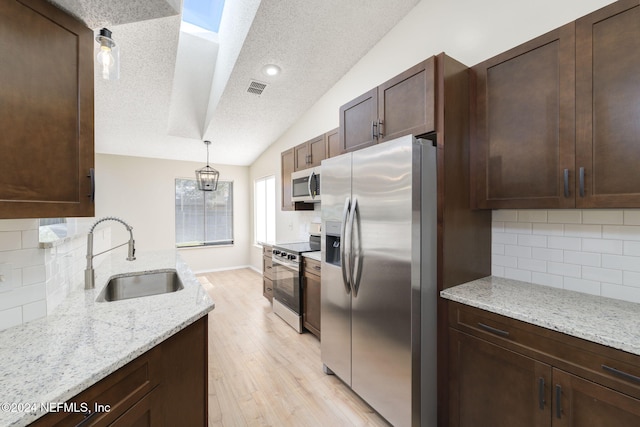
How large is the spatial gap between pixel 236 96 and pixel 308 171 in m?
1.35

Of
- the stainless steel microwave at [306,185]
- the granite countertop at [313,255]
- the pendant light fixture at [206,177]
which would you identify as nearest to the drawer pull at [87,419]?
the granite countertop at [313,255]

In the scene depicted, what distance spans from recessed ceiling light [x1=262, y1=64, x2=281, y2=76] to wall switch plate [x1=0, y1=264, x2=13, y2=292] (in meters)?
2.72

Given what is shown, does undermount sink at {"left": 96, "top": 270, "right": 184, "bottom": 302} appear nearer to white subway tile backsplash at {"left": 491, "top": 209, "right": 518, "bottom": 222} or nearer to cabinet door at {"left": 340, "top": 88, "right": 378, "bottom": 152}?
cabinet door at {"left": 340, "top": 88, "right": 378, "bottom": 152}

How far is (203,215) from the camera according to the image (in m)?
6.15

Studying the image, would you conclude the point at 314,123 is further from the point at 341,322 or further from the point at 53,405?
the point at 53,405

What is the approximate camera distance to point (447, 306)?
1621 millimetres

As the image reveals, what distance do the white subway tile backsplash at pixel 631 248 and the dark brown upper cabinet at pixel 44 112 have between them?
2.58 meters

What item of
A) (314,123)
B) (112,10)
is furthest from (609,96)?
(314,123)

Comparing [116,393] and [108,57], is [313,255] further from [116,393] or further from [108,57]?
[108,57]

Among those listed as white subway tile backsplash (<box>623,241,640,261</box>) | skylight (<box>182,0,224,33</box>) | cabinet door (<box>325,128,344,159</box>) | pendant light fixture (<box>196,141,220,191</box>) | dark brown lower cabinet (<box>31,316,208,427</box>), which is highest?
skylight (<box>182,0,224,33</box>)

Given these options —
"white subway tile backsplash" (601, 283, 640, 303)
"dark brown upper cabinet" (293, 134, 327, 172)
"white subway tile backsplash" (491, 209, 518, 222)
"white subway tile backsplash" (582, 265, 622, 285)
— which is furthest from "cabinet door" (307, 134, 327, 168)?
"white subway tile backsplash" (601, 283, 640, 303)

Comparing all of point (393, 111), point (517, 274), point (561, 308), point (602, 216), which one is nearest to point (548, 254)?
A: point (517, 274)

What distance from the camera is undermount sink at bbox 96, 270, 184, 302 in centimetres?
195

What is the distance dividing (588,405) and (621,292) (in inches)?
28.6
